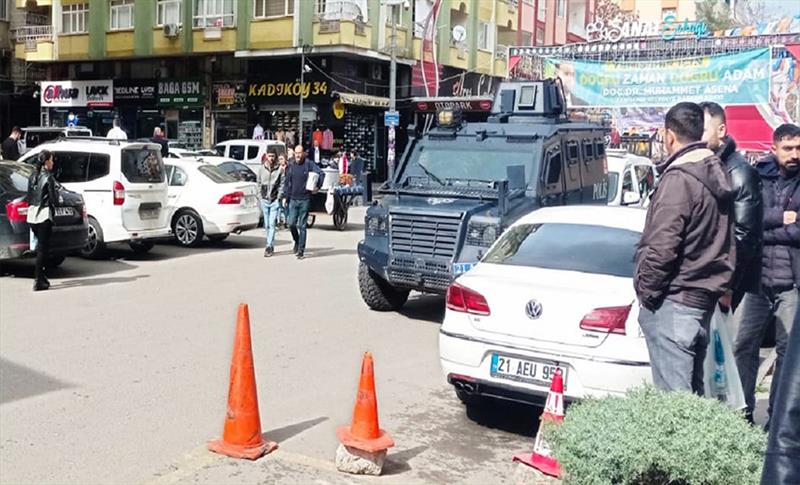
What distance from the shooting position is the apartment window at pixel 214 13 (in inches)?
1340

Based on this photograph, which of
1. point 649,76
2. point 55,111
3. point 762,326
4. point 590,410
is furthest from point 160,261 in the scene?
point 55,111

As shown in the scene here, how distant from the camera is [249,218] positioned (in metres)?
16.3

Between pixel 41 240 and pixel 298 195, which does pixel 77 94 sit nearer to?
pixel 298 195

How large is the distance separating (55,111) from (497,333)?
4041cm

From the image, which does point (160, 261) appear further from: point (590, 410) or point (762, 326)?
point (590, 410)

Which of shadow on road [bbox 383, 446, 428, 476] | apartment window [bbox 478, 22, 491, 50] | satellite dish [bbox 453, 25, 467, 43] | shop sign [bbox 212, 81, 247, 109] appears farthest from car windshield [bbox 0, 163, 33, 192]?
apartment window [bbox 478, 22, 491, 50]

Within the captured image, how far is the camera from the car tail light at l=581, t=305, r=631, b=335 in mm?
5254

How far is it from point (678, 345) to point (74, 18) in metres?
40.1

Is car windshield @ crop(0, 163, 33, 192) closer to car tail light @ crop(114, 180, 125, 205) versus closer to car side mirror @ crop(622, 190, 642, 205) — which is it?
car tail light @ crop(114, 180, 125, 205)

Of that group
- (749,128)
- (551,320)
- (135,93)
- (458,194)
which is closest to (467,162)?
(458,194)

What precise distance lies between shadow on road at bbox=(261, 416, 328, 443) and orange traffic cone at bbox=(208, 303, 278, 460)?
1.32 feet

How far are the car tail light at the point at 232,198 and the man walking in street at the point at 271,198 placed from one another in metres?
0.45

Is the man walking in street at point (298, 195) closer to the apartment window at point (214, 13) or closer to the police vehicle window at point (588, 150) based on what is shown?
the police vehicle window at point (588, 150)

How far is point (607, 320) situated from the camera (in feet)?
17.3
